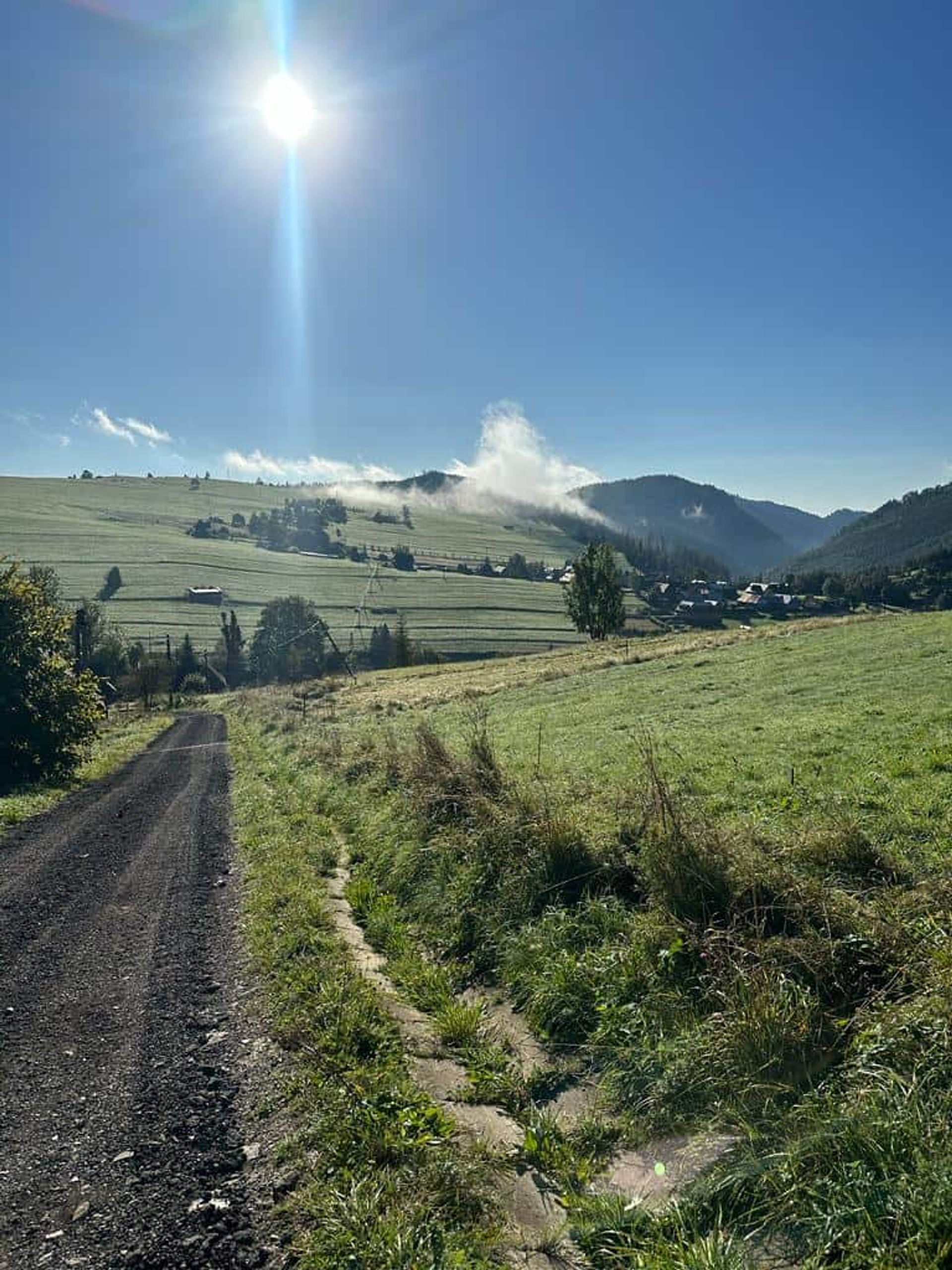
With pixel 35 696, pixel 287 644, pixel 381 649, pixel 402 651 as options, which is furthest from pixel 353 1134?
pixel 381 649

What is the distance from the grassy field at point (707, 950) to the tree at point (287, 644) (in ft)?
274

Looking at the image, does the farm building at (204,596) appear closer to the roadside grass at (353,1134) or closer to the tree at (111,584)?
the tree at (111,584)

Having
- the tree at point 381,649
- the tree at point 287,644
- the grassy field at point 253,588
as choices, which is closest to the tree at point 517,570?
the grassy field at point 253,588

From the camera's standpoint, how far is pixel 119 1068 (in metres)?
5.32

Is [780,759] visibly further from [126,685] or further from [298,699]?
[126,685]

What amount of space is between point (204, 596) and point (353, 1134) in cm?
13594

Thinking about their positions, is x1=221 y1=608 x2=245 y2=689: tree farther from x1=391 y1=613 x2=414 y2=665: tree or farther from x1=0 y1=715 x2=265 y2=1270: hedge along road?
x1=0 y1=715 x2=265 y2=1270: hedge along road

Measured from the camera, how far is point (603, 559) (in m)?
81.2

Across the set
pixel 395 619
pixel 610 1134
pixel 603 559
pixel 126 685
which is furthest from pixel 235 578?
pixel 610 1134

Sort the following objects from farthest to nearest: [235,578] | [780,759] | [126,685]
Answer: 1. [235,578]
2. [126,685]
3. [780,759]

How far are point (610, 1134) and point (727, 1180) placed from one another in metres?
1.00

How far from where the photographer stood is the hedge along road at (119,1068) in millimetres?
3734

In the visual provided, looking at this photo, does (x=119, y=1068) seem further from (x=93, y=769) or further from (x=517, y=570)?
(x=517, y=570)

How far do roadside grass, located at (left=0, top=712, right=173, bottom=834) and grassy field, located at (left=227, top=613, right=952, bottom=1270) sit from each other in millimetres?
5785
